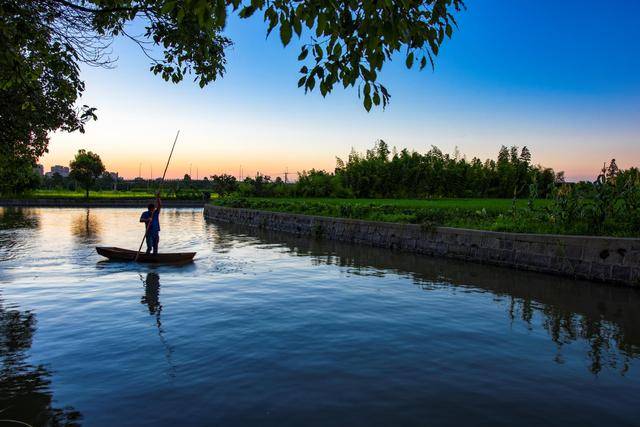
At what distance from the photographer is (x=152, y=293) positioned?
10727mm

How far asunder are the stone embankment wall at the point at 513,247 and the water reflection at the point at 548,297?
1.49 ft

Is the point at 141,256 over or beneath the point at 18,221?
over

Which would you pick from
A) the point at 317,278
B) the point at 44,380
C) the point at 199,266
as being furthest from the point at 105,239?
the point at 44,380

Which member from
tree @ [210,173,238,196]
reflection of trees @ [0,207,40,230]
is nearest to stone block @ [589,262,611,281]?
reflection of trees @ [0,207,40,230]

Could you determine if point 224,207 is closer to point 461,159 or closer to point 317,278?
point 317,278

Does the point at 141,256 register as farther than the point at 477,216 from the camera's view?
No

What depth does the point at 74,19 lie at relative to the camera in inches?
318

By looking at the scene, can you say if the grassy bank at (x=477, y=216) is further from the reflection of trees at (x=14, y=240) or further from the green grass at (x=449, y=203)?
the reflection of trees at (x=14, y=240)

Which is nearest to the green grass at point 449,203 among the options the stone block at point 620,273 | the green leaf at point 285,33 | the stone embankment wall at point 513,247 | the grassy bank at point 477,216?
the grassy bank at point 477,216

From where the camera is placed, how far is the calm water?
4977mm

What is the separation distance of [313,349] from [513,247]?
10.8 meters

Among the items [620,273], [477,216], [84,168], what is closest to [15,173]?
[477,216]

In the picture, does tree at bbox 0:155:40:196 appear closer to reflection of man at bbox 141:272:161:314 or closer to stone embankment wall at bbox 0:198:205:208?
stone embankment wall at bbox 0:198:205:208

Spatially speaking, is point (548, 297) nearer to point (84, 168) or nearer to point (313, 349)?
point (313, 349)
